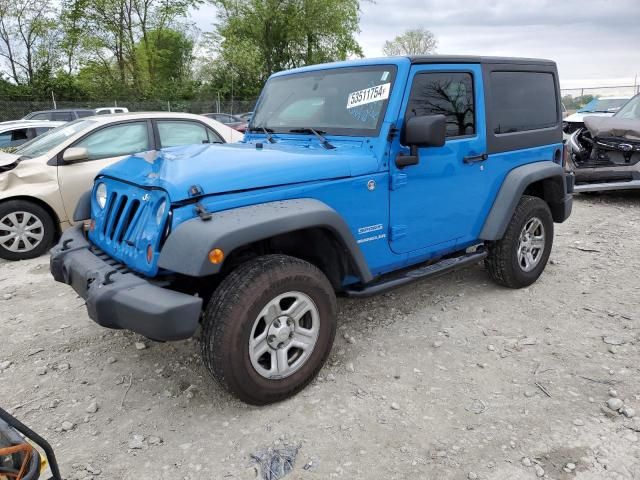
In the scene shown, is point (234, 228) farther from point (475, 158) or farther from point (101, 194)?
point (475, 158)

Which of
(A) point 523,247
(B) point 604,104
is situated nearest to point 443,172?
(A) point 523,247

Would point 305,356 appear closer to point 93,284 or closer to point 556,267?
point 93,284

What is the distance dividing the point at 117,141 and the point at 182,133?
0.76 metres

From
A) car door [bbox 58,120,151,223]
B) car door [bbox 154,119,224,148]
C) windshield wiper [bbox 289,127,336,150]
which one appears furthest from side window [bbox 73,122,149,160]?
windshield wiper [bbox 289,127,336,150]

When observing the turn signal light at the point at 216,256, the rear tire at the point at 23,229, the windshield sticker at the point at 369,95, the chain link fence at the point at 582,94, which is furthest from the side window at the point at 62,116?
the chain link fence at the point at 582,94

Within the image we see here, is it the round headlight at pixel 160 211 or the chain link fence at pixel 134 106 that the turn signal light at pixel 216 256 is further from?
the chain link fence at pixel 134 106

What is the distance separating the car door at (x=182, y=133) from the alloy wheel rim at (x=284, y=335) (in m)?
3.76

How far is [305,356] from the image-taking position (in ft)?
9.96

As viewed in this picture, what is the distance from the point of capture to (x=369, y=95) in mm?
3447

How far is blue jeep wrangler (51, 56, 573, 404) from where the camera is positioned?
8.69ft

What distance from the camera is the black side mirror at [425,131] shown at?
3.14 meters

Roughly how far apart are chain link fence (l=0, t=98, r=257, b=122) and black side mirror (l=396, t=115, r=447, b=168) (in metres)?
23.0

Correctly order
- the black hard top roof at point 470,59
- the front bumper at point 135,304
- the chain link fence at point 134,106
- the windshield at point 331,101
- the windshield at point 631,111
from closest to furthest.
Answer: the front bumper at point 135,304 < the windshield at point 331,101 < the black hard top roof at point 470,59 < the windshield at point 631,111 < the chain link fence at point 134,106

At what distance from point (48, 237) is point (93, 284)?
3.52 meters
